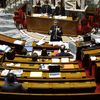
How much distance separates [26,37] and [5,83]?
8.48m

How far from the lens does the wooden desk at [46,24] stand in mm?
16438

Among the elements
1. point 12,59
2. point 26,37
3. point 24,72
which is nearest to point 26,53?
point 12,59

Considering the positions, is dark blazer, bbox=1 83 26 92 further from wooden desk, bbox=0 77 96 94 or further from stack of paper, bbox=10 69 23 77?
stack of paper, bbox=10 69 23 77

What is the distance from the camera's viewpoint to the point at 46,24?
16938 mm

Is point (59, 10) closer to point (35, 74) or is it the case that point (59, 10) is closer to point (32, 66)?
point (32, 66)

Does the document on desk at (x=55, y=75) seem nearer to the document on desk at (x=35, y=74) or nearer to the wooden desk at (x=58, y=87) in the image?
the document on desk at (x=35, y=74)

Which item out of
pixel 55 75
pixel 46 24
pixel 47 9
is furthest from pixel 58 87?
pixel 47 9

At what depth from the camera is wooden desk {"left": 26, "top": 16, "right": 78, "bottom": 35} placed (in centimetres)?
1644

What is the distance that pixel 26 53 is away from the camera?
1154cm

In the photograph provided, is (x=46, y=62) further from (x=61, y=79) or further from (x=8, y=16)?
(x=8, y=16)

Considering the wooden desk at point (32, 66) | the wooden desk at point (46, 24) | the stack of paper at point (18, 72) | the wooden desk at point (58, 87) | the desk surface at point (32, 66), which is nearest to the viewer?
the wooden desk at point (58, 87)

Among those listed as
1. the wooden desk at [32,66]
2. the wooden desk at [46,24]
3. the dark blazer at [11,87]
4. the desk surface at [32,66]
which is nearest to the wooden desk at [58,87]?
the dark blazer at [11,87]

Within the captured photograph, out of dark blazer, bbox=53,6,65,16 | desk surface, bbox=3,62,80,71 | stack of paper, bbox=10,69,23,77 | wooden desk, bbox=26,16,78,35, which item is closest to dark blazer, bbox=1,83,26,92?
stack of paper, bbox=10,69,23,77

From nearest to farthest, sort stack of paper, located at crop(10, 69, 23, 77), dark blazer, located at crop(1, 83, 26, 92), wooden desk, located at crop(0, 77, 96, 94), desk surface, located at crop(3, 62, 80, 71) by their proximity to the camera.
Answer: dark blazer, located at crop(1, 83, 26, 92) < wooden desk, located at crop(0, 77, 96, 94) < stack of paper, located at crop(10, 69, 23, 77) < desk surface, located at crop(3, 62, 80, 71)
